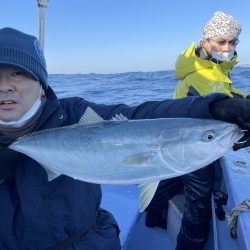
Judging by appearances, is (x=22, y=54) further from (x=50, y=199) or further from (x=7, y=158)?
(x=50, y=199)

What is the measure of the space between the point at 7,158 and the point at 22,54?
1.92ft

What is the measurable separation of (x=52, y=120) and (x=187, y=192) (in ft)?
6.69

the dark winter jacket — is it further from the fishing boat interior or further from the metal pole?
the metal pole

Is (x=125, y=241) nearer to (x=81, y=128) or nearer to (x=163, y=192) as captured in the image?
(x=163, y=192)

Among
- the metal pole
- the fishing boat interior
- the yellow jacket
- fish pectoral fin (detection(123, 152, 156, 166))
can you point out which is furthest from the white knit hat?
fish pectoral fin (detection(123, 152, 156, 166))

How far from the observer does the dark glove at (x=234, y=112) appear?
5.98 ft

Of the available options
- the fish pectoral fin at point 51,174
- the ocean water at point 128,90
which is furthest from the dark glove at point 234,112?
the ocean water at point 128,90

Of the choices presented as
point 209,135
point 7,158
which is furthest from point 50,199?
point 209,135

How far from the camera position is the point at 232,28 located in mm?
4191

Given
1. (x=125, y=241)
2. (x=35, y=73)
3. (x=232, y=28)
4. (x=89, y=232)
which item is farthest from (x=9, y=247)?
(x=232, y=28)

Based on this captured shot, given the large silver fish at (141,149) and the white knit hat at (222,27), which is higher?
the white knit hat at (222,27)

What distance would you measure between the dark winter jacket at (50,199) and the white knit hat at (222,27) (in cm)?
239

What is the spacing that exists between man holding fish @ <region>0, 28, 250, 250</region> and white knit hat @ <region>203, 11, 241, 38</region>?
7.85ft

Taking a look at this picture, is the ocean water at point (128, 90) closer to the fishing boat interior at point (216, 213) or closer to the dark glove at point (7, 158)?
the fishing boat interior at point (216, 213)
